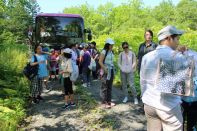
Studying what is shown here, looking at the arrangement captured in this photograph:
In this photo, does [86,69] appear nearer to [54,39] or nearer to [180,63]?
[54,39]

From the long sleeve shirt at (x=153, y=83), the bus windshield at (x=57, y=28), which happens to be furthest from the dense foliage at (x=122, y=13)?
the long sleeve shirt at (x=153, y=83)

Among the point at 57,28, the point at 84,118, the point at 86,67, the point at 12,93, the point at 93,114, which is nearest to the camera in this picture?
the point at 84,118

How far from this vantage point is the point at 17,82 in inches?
508

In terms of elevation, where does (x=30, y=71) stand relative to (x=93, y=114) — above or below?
above

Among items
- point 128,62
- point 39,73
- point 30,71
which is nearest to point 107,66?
point 128,62

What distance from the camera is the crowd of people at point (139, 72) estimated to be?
4.35 m

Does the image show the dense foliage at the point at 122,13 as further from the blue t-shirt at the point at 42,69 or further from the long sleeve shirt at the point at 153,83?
the long sleeve shirt at the point at 153,83

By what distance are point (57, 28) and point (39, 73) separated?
4821 millimetres

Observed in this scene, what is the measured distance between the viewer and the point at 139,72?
383 inches

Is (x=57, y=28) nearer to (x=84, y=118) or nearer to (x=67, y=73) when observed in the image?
(x=67, y=73)

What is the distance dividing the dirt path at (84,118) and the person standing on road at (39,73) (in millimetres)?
410

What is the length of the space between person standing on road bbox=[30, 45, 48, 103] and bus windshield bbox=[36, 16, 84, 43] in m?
4.40

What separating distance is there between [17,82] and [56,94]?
148 centimetres

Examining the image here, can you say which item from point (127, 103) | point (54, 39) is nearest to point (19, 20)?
point (54, 39)
